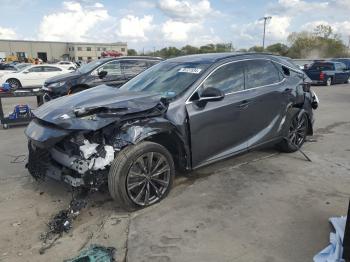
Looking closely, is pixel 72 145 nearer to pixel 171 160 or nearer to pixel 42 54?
pixel 171 160

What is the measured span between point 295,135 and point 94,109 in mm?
3806

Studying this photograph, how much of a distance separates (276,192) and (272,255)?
4.95 feet

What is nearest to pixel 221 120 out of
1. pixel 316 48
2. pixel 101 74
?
pixel 101 74

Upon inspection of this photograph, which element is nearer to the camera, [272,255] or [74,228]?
[272,255]

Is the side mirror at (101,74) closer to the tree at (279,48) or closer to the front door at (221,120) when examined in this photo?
the front door at (221,120)

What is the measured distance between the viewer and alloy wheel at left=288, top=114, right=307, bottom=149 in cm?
643

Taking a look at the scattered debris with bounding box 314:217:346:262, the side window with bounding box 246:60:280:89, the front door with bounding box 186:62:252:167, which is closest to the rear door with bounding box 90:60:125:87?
the side window with bounding box 246:60:280:89

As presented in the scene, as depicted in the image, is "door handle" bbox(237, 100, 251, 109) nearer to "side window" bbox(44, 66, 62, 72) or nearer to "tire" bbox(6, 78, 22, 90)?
"tire" bbox(6, 78, 22, 90)

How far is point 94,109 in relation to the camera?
420cm

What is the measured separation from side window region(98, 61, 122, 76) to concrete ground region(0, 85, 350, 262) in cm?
595

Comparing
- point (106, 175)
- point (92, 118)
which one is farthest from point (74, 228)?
point (92, 118)

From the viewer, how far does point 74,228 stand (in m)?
4.03

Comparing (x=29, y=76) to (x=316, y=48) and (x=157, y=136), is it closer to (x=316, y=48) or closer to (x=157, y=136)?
(x=157, y=136)

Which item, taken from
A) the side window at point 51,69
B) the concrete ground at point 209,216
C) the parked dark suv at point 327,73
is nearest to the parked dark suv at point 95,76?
the concrete ground at point 209,216
